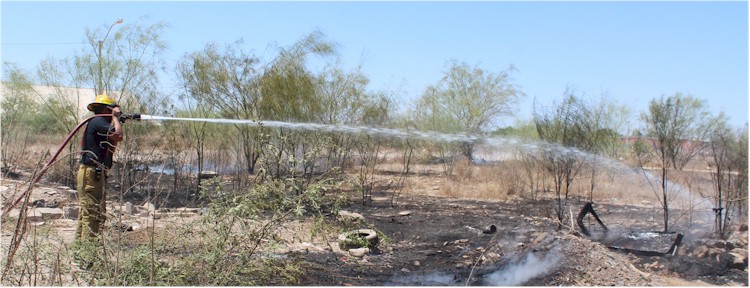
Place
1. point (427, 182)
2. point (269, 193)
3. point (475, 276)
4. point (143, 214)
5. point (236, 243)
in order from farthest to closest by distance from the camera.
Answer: point (427, 182) < point (143, 214) < point (475, 276) < point (269, 193) < point (236, 243)

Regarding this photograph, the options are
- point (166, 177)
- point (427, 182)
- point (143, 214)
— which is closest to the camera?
point (143, 214)

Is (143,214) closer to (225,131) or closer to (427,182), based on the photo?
(225,131)

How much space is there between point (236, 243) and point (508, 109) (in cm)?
2241

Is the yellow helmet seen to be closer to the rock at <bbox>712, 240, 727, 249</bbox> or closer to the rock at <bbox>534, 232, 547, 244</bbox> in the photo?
the rock at <bbox>534, 232, 547, 244</bbox>

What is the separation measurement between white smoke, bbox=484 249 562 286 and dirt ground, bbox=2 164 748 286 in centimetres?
1

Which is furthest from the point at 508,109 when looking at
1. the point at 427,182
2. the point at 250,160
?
the point at 250,160

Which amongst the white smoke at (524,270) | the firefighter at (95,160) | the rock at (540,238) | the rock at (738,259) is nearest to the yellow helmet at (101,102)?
the firefighter at (95,160)

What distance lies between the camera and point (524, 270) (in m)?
6.74

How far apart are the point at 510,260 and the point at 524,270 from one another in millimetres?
346

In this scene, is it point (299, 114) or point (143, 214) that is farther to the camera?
point (299, 114)

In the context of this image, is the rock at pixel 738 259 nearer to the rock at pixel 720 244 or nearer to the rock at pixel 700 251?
the rock at pixel 720 244

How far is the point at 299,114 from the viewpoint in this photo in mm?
12906

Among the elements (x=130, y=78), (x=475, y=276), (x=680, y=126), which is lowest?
(x=475, y=276)

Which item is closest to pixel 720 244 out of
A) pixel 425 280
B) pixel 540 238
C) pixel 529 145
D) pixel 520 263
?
pixel 540 238
